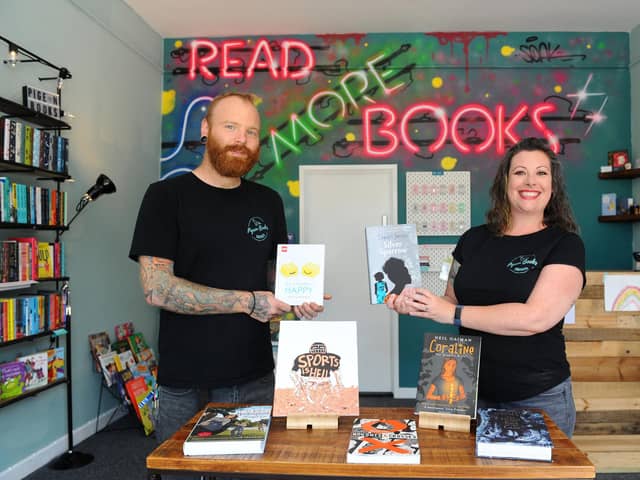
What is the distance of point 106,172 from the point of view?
4.02m

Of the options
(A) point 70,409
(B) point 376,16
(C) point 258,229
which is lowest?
(A) point 70,409

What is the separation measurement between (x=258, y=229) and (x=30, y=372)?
198 centimetres

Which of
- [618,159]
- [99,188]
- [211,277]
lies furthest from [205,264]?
[618,159]

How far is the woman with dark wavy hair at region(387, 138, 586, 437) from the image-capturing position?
1493 mm

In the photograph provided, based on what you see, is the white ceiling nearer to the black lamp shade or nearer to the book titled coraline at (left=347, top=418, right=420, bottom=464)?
the black lamp shade

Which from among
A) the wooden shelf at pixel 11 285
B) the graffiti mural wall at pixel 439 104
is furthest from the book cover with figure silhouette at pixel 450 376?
the graffiti mural wall at pixel 439 104

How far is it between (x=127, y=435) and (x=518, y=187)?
332cm

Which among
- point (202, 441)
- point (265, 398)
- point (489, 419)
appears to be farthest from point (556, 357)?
point (202, 441)

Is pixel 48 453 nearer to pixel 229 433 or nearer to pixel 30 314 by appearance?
pixel 30 314

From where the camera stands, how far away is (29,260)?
2854 millimetres

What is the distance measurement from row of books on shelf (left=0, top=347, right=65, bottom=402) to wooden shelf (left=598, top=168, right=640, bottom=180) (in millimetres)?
4634

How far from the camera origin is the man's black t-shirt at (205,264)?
1.65 m

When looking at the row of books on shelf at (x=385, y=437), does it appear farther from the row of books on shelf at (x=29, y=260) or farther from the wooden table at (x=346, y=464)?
the row of books on shelf at (x=29, y=260)

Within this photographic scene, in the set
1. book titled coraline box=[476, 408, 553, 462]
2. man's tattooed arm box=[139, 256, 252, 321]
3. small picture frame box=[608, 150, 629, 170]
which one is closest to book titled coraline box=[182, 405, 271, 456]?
man's tattooed arm box=[139, 256, 252, 321]
